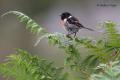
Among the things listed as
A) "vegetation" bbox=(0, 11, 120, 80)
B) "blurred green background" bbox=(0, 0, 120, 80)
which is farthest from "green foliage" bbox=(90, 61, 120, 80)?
"blurred green background" bbox=(0, 0, 120, 80)

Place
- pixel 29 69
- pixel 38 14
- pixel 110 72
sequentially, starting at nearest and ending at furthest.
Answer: pixel 110 72
pixel 29 69
pixel 38 14

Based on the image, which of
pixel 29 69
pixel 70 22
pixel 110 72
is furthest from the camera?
pixel 70 22

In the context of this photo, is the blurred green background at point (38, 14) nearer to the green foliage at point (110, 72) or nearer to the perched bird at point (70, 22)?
the perched bird at point (70, 22)

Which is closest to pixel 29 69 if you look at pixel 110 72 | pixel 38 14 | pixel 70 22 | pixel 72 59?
pixel 72 59

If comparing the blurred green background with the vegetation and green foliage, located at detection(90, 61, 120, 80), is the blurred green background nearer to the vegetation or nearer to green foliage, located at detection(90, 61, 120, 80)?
the vegetation

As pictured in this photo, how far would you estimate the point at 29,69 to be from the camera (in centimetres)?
127

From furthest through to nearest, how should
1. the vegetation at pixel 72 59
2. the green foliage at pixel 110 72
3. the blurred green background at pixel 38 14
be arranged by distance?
the blurred green background at pixel 38 14 → the vegetation at pixel 72 59 → the green foliage at pixel 110 72

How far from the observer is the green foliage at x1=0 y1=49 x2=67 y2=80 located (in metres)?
1.26

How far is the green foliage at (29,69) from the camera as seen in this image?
49.8 inches

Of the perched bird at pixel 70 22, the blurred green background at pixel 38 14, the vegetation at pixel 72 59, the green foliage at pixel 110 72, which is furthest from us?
the blurred green background at pixel 38 14

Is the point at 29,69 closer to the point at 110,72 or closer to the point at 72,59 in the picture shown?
the point at 72,59

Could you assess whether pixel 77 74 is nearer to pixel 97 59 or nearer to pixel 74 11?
pixel 97 59

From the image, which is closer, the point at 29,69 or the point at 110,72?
the point at 110,72

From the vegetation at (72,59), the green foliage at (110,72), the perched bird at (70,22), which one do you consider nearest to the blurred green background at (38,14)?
the perched bird at (70,22)
